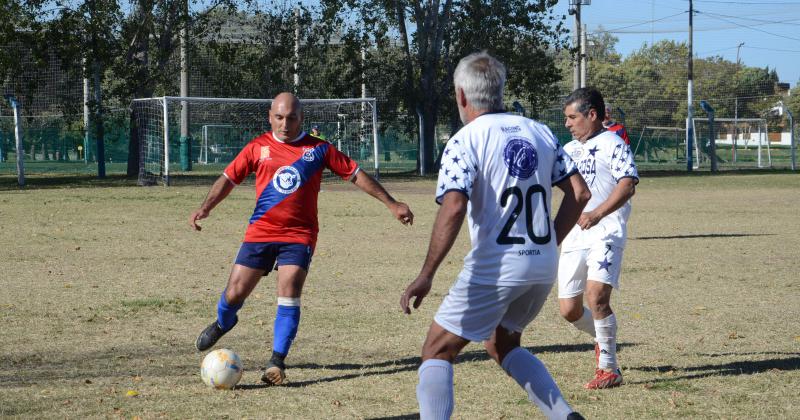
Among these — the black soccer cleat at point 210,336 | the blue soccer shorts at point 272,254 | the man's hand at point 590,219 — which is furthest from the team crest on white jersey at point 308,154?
the man's hand at point 590,219

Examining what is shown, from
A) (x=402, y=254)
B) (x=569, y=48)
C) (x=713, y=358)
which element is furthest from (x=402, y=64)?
(x=713, y=358)

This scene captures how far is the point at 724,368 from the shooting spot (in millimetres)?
6988

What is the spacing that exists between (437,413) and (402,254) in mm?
10015

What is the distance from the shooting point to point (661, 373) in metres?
6.84

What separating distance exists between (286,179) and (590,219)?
6.60 ft

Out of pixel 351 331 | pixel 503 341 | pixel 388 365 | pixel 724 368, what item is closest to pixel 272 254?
pixel 388 365

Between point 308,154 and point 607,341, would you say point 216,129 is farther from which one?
point 607,341

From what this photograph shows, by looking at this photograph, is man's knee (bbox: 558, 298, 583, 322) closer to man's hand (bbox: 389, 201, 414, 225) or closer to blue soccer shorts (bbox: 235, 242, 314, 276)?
man's hand (bbox: 389, 201, 414, 225)

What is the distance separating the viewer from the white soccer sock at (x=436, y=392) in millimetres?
4250

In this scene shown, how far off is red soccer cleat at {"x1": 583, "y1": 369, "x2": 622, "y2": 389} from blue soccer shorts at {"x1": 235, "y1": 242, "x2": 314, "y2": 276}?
199 centimetres

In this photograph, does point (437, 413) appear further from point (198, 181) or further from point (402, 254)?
point (198, 181)

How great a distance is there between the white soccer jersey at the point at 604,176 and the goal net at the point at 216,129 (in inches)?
882

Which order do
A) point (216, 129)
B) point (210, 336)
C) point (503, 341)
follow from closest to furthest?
1. point (503, 341)
2. point (210, 336)
3. point (216, 129)

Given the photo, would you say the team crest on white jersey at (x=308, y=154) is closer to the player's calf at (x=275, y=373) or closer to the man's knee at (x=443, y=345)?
the player's calf at (x=275, y=373)
